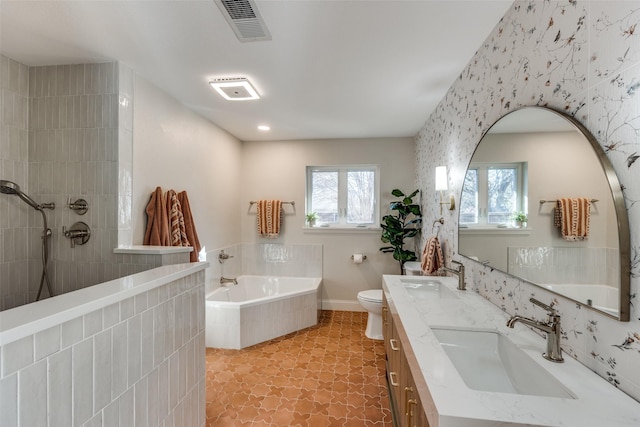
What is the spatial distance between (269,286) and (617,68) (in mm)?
3629

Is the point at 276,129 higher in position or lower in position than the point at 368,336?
higher

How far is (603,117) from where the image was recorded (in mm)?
875

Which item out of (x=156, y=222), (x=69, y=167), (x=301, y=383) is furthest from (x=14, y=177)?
(x=301, y=383)

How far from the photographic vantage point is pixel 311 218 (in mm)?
3873

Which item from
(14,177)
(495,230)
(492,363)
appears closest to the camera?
(492,363)

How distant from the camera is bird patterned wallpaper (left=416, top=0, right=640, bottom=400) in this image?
78 cm

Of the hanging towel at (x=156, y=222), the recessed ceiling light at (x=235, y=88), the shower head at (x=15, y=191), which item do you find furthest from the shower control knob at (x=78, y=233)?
the recessed ceiling light at (x=235, y=88)

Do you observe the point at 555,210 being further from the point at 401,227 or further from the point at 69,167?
the point at 69,167

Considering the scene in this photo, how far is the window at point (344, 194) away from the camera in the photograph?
152 inches

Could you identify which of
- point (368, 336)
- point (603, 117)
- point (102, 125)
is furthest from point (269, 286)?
point (603, 117)

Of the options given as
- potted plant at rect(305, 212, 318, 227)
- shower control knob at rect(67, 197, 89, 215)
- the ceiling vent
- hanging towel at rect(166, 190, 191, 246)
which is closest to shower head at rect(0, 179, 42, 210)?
shower control knob at rect(67, 197, 89, 215)

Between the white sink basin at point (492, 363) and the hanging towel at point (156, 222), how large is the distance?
6.63 ft

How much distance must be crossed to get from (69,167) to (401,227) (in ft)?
10.5

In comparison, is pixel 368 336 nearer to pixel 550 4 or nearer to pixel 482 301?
pixel 482 301
